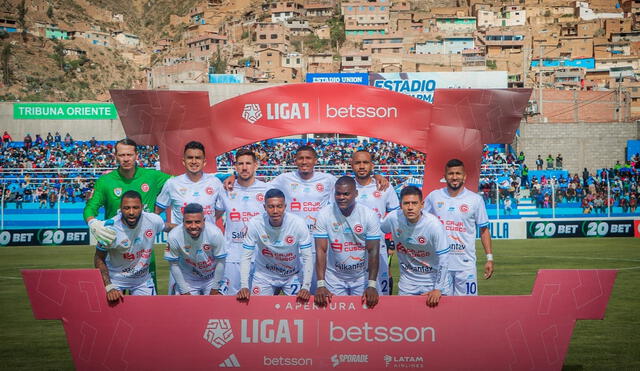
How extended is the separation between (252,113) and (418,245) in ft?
16.6

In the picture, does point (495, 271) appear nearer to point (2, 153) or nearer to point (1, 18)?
point (2, 153)

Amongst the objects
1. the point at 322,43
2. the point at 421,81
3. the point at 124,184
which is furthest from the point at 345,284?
the point at 322,43

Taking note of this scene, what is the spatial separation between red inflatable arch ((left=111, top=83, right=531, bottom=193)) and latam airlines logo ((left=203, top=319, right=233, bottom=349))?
5463mm

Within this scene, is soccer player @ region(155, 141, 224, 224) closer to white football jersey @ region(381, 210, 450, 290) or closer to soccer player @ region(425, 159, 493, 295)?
white football jersey @ region(381, 210, 450, 290)

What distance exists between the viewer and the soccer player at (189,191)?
939 cm

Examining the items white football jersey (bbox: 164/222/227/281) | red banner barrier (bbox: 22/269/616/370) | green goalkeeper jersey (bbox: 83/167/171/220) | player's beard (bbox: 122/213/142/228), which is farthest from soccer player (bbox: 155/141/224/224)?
red banner barrier (bbox: 22/269/616/370)

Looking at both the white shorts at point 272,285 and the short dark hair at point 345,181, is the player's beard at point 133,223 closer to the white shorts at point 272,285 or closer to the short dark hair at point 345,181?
the white shorts at point 272,285

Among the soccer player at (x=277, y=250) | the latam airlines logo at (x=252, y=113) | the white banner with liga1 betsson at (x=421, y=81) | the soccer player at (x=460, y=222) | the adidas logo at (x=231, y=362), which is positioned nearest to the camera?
the adidas logo at (x=231, y=362)

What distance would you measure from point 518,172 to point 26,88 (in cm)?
11625

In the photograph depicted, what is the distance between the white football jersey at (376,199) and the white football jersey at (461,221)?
0.76 metres

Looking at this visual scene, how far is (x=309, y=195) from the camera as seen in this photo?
9734 mm

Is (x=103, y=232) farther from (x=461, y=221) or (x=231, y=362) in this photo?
(x=461, y=221)

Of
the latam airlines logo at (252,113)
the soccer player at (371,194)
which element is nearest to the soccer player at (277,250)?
the soccer player at (371,194)

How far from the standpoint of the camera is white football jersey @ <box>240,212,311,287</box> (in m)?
8.06
